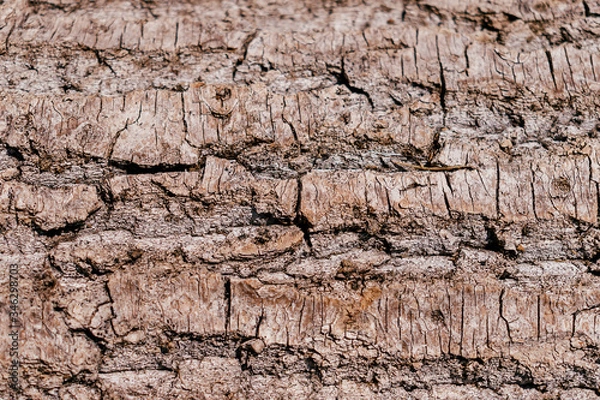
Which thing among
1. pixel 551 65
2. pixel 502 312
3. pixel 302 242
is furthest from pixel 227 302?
pixel 551 65

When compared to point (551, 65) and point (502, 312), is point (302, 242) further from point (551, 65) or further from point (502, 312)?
point (551, 65)

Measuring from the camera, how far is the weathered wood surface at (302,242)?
1.93 m

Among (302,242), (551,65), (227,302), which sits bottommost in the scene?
(227,302)

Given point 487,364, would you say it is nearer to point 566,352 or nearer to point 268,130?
point 566,352

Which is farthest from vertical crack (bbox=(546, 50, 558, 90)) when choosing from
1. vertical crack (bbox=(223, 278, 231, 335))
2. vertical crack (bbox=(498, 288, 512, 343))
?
vertical crack (bbox=(223, 278, 231, 335))

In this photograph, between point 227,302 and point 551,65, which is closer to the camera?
point 227,302

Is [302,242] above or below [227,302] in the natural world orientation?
above

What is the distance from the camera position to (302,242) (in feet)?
6.46

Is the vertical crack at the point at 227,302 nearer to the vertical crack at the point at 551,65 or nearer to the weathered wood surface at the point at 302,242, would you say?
the weathered wood surface at the point at 302,242

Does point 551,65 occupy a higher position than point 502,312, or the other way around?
point 551,65

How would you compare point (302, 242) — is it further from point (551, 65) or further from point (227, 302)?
point (551, 65)

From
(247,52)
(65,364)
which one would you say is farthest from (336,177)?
(65,364)

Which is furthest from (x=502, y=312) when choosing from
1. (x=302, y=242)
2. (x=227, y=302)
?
(x=227, y=302)

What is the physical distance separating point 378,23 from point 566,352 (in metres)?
1.52
